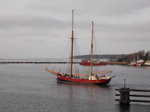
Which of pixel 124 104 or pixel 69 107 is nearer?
pixel 124 104

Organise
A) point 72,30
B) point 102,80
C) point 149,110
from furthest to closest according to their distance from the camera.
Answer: point 72,30 → point 102,80 → point 149,110

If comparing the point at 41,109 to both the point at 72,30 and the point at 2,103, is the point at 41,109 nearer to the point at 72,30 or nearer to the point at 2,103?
the point at 2,103

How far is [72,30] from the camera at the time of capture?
222ft

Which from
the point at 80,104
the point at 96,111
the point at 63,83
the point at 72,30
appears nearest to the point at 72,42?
the point at 72,30

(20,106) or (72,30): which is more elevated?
(72,30)

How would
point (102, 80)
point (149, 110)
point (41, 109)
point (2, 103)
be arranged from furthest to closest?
point (102, 80), point (2, 103), point (41, 109), point (149, 110)

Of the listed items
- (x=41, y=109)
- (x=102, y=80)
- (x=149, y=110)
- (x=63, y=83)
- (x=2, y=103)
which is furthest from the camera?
(x=63, y=83)

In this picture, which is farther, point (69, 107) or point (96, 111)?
point (69, 107)

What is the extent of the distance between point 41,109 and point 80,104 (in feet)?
19.1

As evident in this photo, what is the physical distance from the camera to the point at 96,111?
29.2 metres

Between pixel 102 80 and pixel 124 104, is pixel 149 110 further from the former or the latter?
pixel 102 80

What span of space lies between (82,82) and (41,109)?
30.7 m

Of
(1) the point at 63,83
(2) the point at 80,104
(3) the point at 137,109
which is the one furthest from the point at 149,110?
(1) the point at 63,83

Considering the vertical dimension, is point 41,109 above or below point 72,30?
below
